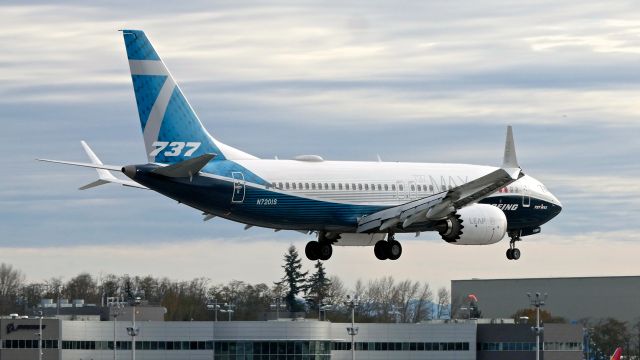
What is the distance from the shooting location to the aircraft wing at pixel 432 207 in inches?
3573

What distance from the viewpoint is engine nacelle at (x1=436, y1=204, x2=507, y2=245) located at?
94.1 metres

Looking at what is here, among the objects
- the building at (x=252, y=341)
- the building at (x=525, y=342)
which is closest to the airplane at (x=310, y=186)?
the building at (x=252, y=341)

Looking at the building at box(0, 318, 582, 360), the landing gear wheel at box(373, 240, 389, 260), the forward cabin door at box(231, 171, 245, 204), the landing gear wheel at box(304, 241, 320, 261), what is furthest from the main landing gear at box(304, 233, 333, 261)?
the building at box(0, 318, 582, 360)

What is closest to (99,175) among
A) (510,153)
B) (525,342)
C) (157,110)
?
(157,110)

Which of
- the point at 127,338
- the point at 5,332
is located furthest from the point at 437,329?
the point at 5,332

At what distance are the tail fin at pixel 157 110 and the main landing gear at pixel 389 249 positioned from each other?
41.7 ft

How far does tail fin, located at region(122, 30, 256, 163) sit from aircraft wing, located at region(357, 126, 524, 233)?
10.6m

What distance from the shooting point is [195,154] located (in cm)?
8844

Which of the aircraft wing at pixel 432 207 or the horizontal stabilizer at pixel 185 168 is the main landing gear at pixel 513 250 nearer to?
the aircraft wing at pixel 432 207

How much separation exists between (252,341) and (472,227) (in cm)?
7633

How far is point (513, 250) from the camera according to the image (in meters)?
102

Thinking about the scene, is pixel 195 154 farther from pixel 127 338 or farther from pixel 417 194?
Answer: pixel 127 338

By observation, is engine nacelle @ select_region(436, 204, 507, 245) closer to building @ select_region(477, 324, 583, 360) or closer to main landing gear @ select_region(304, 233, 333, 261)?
main landing gear @ select_region(304, 233, 333, 261)

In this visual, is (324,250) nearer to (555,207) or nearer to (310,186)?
(310,186)
